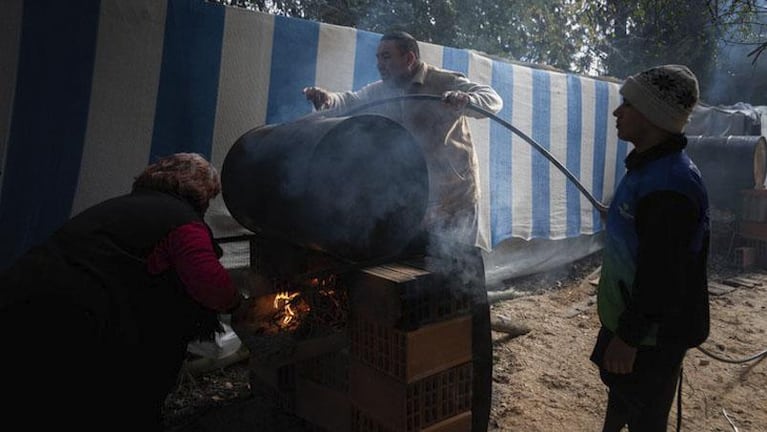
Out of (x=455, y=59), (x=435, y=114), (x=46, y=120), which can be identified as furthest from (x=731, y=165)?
(x=46, y=120)

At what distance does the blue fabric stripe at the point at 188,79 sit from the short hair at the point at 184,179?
1346 mm

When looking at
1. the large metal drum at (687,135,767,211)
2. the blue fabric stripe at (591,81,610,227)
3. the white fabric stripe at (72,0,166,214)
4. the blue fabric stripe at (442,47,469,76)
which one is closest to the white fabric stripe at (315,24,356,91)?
the blue fabric stripe at (442,47,469,76)

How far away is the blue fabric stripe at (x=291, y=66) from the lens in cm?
380

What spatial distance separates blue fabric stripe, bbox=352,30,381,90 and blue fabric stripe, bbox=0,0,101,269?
6.61 feet

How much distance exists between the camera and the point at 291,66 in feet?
12.8

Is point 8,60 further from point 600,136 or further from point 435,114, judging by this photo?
point 600,136

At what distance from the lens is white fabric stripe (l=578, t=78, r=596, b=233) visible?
20.9 ft

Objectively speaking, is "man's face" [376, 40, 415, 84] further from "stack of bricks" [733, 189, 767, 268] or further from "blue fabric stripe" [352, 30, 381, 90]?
"stack of bricks" [733, 189, 767, 268]

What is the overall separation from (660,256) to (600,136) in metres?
5.51

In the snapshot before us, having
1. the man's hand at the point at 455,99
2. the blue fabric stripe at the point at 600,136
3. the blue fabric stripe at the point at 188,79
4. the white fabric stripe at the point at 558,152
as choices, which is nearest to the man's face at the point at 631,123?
the man's hand at the point at 455,99

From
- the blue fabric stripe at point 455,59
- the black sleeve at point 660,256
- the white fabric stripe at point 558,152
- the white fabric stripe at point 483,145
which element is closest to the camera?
the black sleeve at point 660,256

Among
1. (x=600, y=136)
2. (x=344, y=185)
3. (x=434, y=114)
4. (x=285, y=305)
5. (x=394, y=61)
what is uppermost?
(x=600, y=136)

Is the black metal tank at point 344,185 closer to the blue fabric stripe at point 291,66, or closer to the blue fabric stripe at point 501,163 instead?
the blue fabric stripe at point 291,66

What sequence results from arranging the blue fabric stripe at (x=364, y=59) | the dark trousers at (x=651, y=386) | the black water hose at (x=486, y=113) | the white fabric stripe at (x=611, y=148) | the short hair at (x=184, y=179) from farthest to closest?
the white fabric stripe at (x=611, y=148) < the blue fabric stripe at (x=364, y=59) < the black water hose at (x=486, y=113) < the short hair at (x=184, y=179) < the dark trousers at (x=651, y=386)
